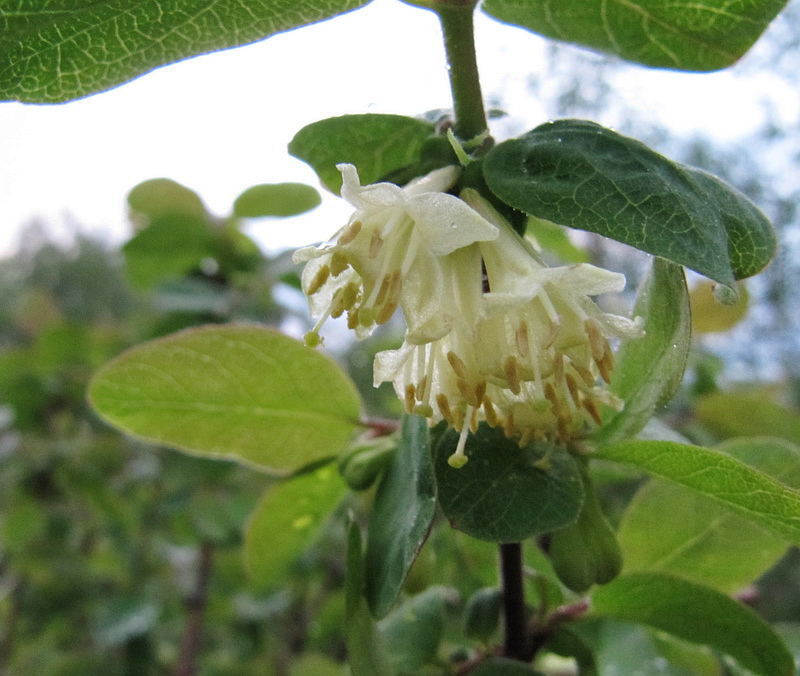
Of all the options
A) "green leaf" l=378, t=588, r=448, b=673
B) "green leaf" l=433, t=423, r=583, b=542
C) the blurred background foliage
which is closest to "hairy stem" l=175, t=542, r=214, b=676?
the blurred background foliage

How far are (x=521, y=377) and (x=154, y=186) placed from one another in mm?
1180

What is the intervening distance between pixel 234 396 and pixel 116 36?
12.8 inches

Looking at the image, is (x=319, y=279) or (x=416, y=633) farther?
(x=416, y=633)

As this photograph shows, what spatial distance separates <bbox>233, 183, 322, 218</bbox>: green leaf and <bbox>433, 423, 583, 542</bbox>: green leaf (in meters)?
0.66

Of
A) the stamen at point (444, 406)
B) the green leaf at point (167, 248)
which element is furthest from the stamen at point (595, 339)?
the green leaf at point (167, 248)

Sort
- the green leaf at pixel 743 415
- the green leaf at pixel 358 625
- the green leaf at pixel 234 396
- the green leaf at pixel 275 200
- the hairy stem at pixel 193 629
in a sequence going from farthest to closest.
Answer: the hairy stem at pixel 193 629
the green leaf at pixel 743 415
the green leaf at pixel 275 200
the green leaf at pixel 234 396
the green leaf at pixel 358 625

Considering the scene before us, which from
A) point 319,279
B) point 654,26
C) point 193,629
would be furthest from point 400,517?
point 193,629

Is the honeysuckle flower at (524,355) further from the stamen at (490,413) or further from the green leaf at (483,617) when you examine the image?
the green leaf at (483,617)

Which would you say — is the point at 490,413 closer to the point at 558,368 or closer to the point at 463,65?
the point at 558,368

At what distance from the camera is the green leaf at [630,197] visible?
1.36 feet

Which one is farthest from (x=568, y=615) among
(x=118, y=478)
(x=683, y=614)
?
(x=118, y=478)

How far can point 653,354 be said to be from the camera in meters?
0.52

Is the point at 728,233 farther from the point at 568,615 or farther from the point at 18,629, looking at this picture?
the point at 18,629

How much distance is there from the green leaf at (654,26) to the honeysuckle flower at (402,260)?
0.50 ft
